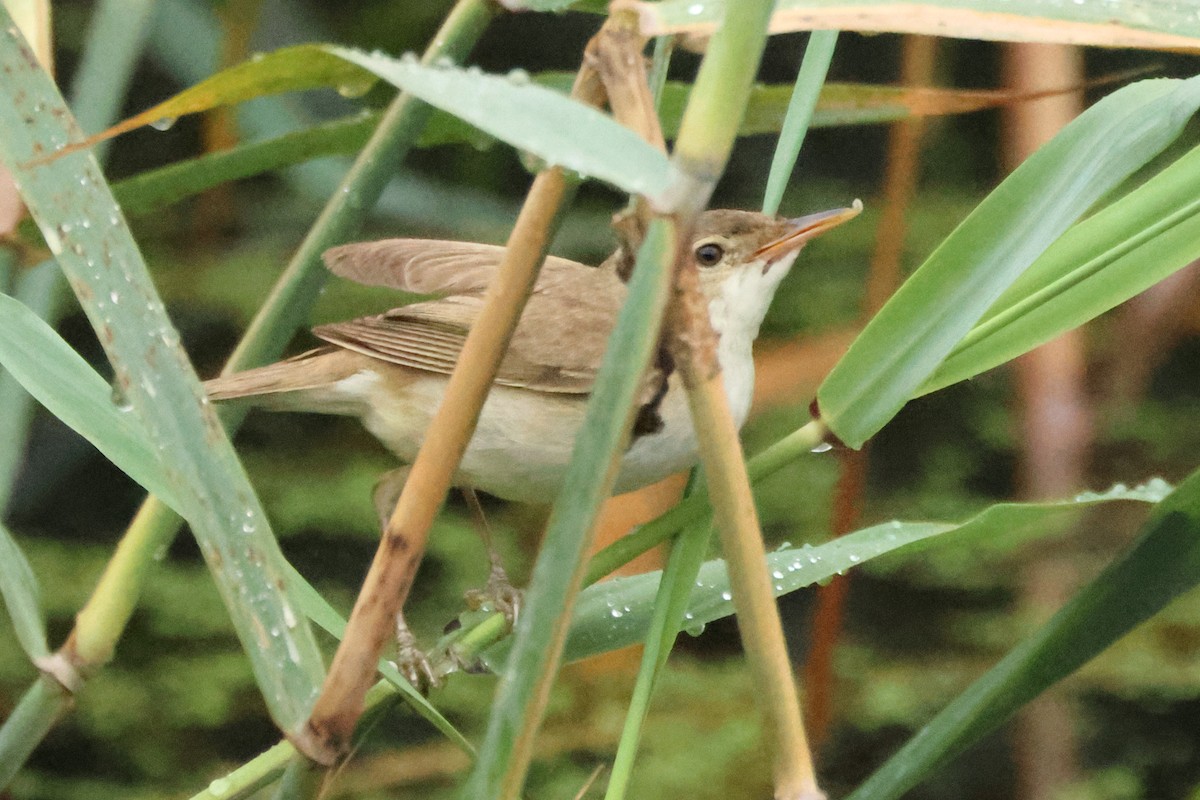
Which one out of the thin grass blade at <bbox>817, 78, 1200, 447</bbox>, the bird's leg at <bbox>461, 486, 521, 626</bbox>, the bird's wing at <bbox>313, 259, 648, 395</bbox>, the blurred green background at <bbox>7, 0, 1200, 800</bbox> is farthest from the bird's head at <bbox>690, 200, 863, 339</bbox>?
the blurred green background at <bbox>7, 0, 1200, 800</bbox>

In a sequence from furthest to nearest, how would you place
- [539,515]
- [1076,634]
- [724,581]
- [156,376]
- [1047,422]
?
1. [539,515]
2. [1047,422]
3. [724,581]
4. [1076,634]
5. [156,376]

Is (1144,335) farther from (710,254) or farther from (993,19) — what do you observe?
(993,19)

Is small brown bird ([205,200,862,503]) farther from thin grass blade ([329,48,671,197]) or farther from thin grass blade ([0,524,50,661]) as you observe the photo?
thin grass blade ([329,48,671,197])

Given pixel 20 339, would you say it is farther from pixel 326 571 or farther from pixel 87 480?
pixel 87 480

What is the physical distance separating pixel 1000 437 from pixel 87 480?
1.63 meters

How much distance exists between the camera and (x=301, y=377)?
115 centimetres

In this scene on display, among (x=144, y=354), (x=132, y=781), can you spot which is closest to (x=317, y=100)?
(x=132, y=781)

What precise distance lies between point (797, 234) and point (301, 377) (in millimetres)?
502

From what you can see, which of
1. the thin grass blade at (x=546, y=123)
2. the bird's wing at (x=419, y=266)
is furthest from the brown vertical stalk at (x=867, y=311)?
the thin grass blade at (x=546, y=123)

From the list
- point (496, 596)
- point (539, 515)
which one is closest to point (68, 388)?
point (496, 596)

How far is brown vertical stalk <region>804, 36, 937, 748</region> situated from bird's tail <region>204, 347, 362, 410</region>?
70cm

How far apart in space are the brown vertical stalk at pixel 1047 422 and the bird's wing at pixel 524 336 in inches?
31.7

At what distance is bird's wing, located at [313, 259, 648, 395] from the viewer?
1125 millimetres

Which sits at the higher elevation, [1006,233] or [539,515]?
[539,515]
